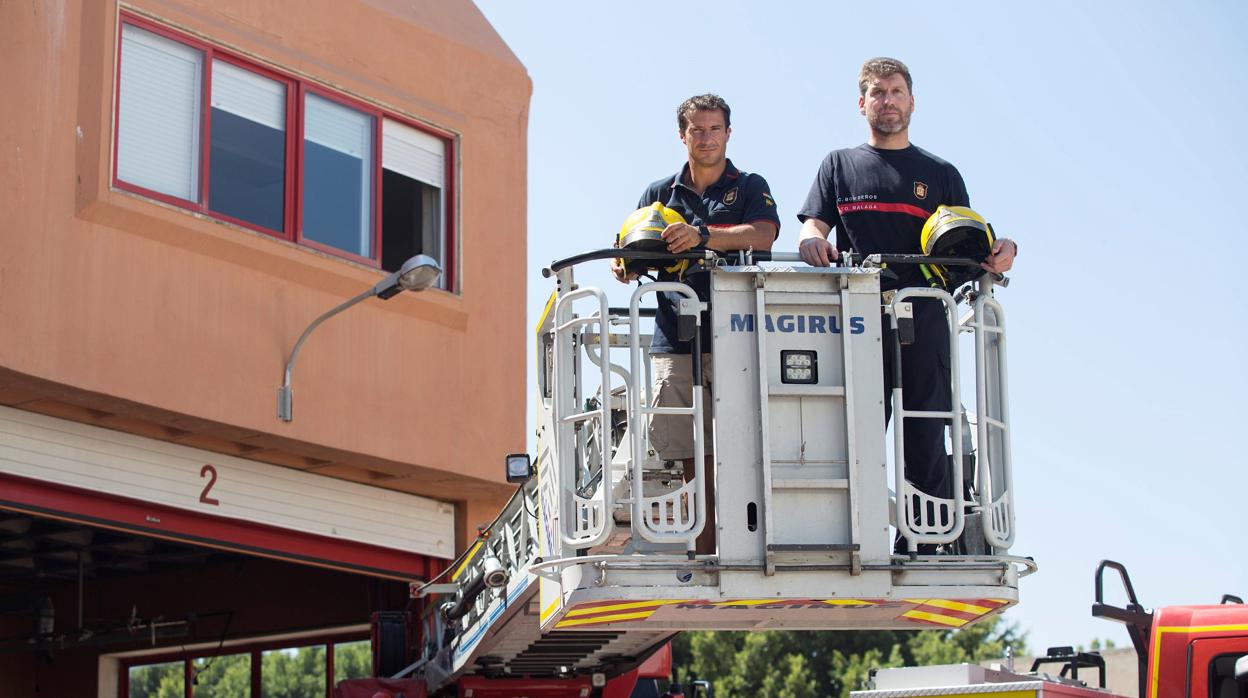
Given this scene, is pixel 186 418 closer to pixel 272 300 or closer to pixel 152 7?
pixel 272 300

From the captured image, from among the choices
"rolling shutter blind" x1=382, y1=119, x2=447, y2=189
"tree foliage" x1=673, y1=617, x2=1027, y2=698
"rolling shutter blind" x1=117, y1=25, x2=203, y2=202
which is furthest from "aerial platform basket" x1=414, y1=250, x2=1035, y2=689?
"tree foliage" x1=673, y1=617, x2=1027, y2=698

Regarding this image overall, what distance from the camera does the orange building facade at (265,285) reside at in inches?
469

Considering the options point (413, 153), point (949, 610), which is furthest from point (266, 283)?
point (949, 610)

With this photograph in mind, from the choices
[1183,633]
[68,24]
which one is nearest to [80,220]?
[68,24]

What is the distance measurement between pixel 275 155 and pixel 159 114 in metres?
1.14

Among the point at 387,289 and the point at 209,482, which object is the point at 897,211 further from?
the point at 209,482

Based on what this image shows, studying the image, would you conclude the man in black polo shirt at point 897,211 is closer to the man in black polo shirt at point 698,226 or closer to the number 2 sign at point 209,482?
the man in black polo shirt at point 698,226

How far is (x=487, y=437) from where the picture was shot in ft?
48.5

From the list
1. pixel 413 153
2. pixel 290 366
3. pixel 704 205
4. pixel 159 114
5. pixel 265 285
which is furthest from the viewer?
pixel 413 153

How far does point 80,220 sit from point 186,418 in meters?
1.63

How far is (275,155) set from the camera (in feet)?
45.1

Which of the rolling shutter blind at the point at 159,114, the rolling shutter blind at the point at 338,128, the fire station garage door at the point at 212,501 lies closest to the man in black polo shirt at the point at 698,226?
the rolling shutter blind at the point at 159,114

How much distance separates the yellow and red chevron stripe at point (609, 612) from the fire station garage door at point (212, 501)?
5420 millimetres

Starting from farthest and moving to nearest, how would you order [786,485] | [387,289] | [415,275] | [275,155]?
[275,155] < [387,289] < [415,275] < [786,485]
